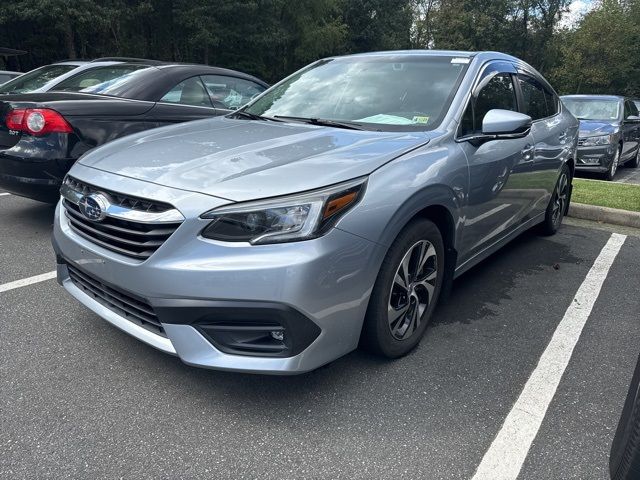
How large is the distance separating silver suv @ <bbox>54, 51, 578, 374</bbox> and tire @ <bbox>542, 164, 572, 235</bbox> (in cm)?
173

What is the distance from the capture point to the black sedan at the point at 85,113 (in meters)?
4.09

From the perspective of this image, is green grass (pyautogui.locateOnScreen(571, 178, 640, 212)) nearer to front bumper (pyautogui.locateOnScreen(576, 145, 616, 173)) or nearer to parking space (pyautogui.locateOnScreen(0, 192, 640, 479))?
front bumper (pyautogui.locateOnScreen(576, 145, 616, 173))

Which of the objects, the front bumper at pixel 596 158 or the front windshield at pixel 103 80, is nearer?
the front windshield at pixel 103 80

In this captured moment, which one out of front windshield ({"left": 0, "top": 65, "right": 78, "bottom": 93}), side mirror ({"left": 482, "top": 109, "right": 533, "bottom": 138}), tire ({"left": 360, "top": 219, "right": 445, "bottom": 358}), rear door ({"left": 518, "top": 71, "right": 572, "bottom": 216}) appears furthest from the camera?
front windshield ({"left": 0, "top": 65, "right": 78, "bottom": 93})

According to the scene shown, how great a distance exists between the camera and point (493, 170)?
3.26 meters

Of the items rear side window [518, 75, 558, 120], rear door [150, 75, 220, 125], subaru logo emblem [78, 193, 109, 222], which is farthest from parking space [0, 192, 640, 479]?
rear door [150, 75, 220, 125]

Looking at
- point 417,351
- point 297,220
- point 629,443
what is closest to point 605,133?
point 417,351

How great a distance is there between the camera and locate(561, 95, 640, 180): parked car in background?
9.11 m

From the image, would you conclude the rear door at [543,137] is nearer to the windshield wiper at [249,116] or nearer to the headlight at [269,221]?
the windshield wiper at [249,116]

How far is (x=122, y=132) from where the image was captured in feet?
14.8

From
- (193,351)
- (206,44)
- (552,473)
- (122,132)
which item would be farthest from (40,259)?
(206,44)

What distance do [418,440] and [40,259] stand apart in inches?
128

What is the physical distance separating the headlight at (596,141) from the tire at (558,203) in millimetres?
4495

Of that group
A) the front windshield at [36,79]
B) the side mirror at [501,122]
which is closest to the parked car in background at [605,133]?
the side mirror at [501,122]
